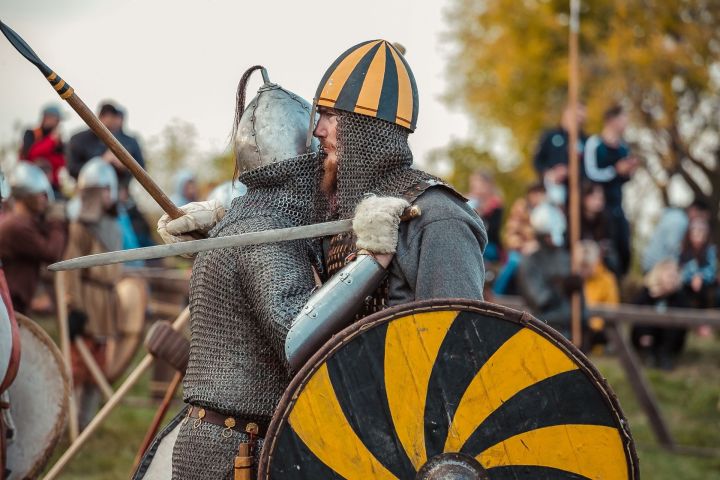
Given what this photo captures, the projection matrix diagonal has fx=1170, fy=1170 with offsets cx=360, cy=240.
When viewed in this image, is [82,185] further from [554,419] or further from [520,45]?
[520,45]

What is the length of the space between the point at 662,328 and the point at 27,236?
711 cm

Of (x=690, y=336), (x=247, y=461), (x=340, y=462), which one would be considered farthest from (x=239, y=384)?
(x=690, y=336)

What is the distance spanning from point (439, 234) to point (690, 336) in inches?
489

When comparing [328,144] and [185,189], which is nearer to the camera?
[328,144]

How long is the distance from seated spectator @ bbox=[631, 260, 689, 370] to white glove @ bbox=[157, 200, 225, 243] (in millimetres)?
8982

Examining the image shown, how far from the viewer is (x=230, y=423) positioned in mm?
3650

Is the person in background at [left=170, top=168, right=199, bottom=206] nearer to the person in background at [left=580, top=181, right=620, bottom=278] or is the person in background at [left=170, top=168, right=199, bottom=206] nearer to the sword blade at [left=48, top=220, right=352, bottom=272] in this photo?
the person in background at [left=580, top=181, right=620, bottom=278]

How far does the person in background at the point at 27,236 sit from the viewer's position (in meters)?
8.14

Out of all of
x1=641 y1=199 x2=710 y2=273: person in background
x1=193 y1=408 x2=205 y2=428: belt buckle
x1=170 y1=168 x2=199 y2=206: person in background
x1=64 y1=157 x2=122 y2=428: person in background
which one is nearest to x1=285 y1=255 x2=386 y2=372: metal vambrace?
x1=193 y1=408 x2=205 y2=428: belt buckle

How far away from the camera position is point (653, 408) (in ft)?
31.7

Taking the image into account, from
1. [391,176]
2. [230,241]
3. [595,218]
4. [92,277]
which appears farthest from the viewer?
[595,218]

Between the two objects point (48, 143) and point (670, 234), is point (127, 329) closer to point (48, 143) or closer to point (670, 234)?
point (48, 143)

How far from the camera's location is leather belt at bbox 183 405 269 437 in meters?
3.64

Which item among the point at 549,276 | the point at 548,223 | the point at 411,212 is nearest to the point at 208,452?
the point at 411,212
